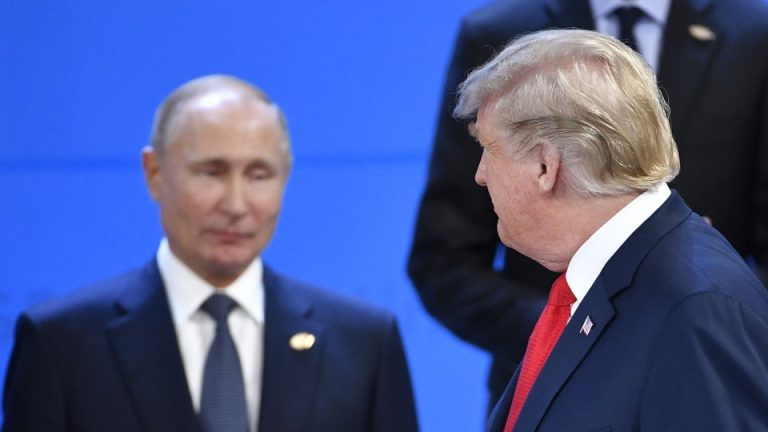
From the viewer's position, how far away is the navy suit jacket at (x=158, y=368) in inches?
104

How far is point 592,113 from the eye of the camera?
1.87 meters

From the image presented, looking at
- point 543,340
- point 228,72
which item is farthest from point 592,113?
point 228,72

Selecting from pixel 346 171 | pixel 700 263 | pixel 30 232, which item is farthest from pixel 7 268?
pixel 700 263

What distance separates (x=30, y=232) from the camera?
145 inches

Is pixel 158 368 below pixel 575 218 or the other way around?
below

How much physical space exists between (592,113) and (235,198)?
1.11 metres

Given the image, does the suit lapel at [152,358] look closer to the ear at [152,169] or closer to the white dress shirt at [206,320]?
the white dress shirt at [206,320]

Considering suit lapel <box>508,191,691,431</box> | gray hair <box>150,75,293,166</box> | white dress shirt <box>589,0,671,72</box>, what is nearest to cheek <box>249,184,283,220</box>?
gray hair <box>150,75,293,166</box>

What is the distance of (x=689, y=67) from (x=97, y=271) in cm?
169

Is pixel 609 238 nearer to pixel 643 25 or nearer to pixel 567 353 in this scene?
pixel 567 353

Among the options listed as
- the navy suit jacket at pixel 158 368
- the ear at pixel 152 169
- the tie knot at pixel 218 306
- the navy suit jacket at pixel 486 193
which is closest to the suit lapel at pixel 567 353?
the navy suit jacket at pixel 486 193

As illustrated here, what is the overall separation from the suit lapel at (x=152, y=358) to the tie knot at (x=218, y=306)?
0.25 ft

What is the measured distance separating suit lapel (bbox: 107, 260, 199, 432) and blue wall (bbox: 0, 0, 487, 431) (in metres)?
0.92

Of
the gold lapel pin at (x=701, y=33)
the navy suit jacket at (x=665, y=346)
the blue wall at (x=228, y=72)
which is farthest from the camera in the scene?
the blue wall at (x=228, y=72)
